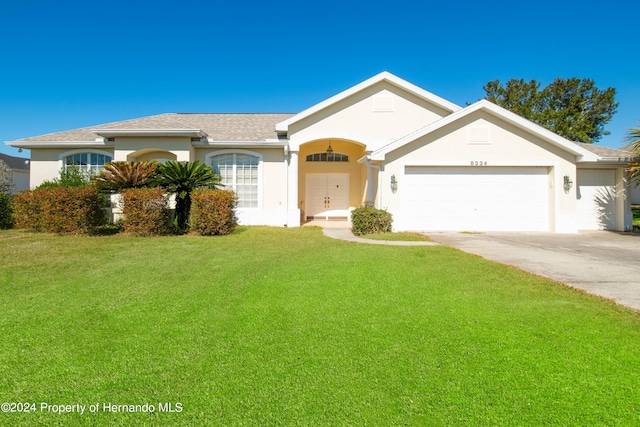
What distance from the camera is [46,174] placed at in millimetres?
16656

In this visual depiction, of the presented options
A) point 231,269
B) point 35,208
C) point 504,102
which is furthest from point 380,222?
point 504,102

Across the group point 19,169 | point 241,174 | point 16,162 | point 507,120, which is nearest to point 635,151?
point 507,120

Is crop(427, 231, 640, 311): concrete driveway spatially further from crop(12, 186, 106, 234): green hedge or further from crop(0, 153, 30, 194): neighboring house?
crop(0, 153, 30, 194): neighboring house

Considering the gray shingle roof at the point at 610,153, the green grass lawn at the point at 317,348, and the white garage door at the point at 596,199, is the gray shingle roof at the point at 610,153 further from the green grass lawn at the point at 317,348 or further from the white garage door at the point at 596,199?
the green grass lawn at the point at 317,348

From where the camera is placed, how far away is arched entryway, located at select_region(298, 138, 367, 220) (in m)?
19.5

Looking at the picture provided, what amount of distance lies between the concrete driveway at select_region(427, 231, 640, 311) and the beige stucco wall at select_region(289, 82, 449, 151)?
569 cm

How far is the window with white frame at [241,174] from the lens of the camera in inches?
655

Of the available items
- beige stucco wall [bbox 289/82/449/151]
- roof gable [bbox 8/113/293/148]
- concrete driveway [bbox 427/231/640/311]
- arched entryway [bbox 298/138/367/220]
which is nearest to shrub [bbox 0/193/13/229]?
roof gable [bbox 8/113/293/148]

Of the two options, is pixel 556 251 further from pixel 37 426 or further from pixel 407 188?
pixel 37 426

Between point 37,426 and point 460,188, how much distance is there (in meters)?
14.4

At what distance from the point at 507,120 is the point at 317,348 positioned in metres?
13.9

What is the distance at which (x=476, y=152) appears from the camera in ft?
46.3

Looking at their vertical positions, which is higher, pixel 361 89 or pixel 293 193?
pixel 361 89

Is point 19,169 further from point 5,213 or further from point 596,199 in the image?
point 596,199
